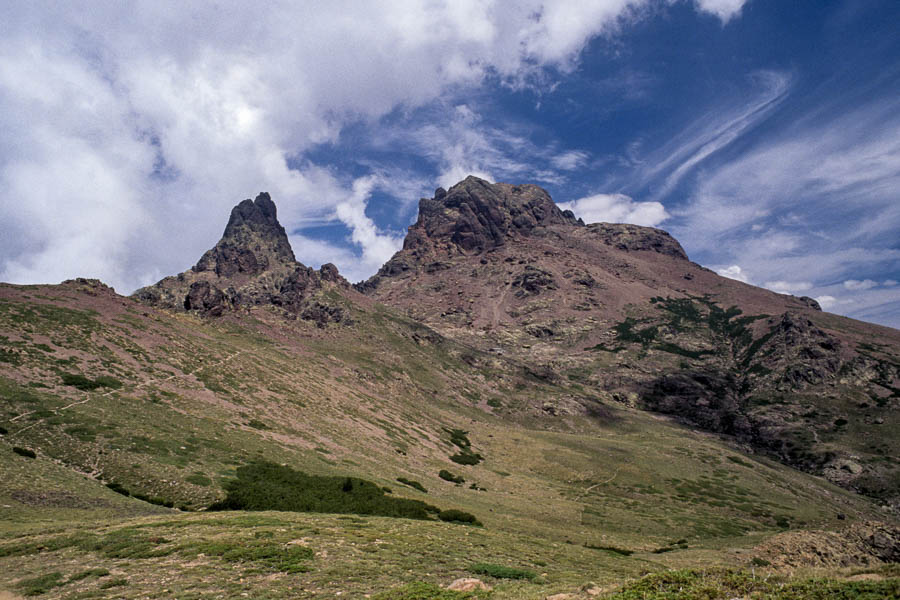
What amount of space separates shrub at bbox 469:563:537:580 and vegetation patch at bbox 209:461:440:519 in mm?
15858

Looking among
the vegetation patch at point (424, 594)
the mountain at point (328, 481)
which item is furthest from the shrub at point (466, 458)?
the vegetation patch at point (424, 594)

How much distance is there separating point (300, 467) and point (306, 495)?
777 cm

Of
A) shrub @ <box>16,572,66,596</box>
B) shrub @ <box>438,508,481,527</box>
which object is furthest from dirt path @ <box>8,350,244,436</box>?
shrub @ <box>438,508,481,527</box>

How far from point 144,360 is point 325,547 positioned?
155 feet

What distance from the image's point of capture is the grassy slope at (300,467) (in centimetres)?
2189

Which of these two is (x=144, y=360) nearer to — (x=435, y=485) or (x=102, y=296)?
(x=102, y=296)

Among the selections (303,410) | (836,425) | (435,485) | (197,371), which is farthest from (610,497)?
(836,425)

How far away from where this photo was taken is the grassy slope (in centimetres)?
2189

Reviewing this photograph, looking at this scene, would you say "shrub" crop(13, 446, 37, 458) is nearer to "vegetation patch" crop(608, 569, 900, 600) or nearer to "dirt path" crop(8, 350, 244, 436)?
"dirt path" crop(8, 350, 244, 436)

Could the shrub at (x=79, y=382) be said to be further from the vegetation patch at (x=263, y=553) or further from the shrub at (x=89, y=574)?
the vegetation patch at (x=263, y=553)

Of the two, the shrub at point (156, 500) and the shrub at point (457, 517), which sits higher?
the shrub at point (156, 500)

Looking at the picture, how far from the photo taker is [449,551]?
2458cm

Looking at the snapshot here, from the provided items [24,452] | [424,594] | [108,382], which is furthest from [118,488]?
[424,594]

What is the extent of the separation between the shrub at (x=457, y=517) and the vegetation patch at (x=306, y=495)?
1269mm
